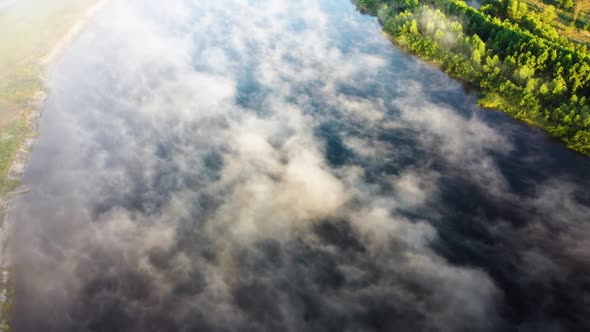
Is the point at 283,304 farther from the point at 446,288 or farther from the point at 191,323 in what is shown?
the point at 446,288

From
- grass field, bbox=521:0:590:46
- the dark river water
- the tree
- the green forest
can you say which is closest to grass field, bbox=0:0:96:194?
the dark river water

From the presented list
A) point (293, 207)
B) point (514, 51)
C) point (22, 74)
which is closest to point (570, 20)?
point (514, 51)

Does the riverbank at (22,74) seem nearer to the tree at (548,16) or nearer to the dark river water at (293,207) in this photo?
the dark river water at (293,207)

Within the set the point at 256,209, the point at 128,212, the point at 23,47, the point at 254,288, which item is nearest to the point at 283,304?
the point at 254,288

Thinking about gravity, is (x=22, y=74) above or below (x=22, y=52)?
below

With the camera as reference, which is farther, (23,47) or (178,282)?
(23,47)

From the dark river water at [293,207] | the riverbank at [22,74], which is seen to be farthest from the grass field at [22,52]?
the dark river water at [293,207]

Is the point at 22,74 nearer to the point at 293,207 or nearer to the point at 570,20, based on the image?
the point at 293,207
